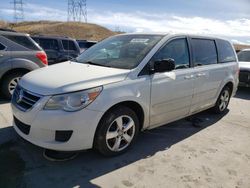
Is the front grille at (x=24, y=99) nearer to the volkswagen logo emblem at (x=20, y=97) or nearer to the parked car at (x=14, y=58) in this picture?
the volkswagen logo emblem at (x=20, y=97)

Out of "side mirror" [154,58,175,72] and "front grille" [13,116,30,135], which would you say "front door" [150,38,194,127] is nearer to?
"side mirror" [154,58,175,72]

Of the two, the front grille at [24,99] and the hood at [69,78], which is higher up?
the hood at [69,78]

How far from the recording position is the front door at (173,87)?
423 centimetres

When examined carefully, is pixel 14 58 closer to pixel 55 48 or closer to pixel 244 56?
pixel 55 48

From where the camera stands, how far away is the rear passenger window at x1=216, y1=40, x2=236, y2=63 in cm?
593

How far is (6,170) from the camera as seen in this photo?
11.2 feet

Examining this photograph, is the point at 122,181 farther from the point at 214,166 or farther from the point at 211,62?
the point at 211,62

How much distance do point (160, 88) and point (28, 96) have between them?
1864 mm

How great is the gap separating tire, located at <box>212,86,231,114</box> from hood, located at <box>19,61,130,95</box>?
10.1 feet

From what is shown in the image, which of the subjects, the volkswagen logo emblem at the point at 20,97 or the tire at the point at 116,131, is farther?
the volkswagen logo emblem at the point at 20,97

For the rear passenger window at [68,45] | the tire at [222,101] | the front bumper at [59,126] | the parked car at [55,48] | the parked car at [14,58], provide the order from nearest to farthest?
the front bumper at [59,126], the tire at [222,101], the parked car at [14,58], the parked car at [55,48], the rear passenger window at [68,45]

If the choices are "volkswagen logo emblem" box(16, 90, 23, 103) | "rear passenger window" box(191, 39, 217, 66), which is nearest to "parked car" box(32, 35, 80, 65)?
"rear passenger window" box(191, 39, 217, 66)

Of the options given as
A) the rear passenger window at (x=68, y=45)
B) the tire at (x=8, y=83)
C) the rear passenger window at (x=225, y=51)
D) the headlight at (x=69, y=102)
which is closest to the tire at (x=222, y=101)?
the rear passenger window at (x=225, y=51)

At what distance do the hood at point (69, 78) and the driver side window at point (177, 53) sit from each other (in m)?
0.81
